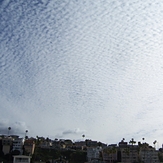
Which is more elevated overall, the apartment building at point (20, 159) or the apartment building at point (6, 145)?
the apartment building at point (6, 145)

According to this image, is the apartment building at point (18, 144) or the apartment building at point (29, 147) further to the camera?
the apartment building at point (18, 144)

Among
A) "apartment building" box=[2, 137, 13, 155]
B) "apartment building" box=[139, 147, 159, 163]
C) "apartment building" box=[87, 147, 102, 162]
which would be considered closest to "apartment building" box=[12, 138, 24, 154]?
"apartment building" box=[2, 137, 13, 155]

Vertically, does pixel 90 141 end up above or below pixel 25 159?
above

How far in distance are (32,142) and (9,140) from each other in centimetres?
935

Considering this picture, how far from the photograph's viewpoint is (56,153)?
12175 cm

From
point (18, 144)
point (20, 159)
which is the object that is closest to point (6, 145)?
point (18, 144)

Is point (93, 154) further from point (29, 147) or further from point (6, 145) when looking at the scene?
point (6, 145)

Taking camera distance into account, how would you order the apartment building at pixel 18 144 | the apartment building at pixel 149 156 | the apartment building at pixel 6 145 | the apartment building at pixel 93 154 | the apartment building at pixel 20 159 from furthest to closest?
1. the apartment building at pixel 93 154
2. the apartment building at pixel 18 144
3. the apartment building at pixel 149 156
4. the apartment building at pixel 6 145
5. the apartment building at pixel 20 159

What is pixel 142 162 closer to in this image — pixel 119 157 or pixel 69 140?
pixel 119 157

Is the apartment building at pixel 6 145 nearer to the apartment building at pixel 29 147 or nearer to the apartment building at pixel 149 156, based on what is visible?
the apartment building at pixel 29 147

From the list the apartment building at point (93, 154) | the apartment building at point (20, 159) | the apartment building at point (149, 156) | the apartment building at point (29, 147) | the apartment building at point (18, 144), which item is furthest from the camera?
the apartment building at point (93, 154)

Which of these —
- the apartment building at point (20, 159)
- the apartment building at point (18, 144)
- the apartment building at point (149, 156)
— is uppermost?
the apartment building at point (18, 144)

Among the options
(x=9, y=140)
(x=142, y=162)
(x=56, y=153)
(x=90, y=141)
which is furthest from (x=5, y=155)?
(x=90, y=141)

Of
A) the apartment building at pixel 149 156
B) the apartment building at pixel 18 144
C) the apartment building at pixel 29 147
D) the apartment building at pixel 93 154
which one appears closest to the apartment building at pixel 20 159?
the apartment building at pixel 29 147
